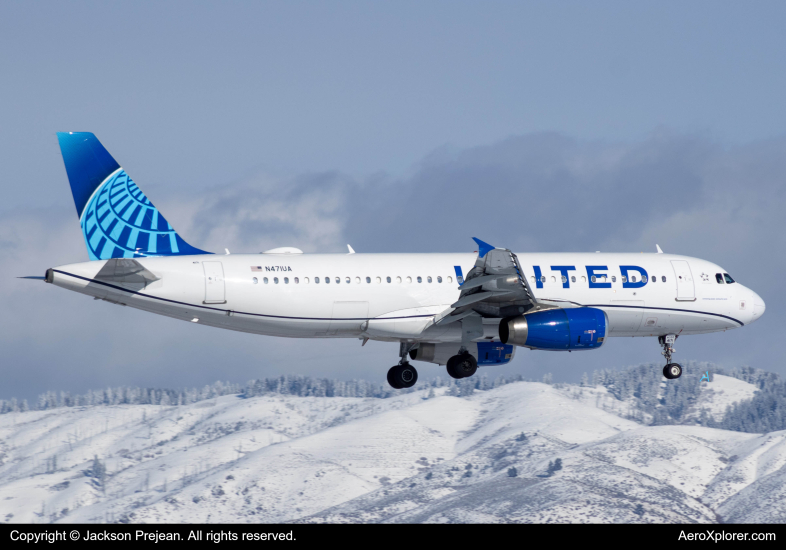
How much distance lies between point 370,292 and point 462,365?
16.5 feet

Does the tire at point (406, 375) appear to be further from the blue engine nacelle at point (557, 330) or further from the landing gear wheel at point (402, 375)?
the blue engine nacelle at point (557, 330)

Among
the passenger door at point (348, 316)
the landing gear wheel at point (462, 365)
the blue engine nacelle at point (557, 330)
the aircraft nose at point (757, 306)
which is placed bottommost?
the landing gear wheel at point (462, 365)

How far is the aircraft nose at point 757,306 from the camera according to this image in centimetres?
4672

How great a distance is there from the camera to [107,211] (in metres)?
39.4

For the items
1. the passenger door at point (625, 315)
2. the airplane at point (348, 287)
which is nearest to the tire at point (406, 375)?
the airplane at point (348, 287)

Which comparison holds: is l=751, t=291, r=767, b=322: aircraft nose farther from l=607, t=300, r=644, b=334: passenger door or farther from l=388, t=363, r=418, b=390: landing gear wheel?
l=388, t=363, r=418, b=390: landing gear wheel

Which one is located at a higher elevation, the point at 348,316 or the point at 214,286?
the point at 214,286

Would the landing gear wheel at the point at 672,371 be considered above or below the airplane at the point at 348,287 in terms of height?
below

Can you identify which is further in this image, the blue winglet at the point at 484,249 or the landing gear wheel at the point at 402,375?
the landing gear wheel at the point at 402,375

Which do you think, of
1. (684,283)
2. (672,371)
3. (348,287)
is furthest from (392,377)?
(684,283)

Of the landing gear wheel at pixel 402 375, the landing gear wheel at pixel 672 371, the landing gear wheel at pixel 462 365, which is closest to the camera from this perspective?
the landing gear wheel at pixel 462 365

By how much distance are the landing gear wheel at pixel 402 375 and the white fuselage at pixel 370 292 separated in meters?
2.92

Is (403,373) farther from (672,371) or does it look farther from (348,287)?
(672,371)

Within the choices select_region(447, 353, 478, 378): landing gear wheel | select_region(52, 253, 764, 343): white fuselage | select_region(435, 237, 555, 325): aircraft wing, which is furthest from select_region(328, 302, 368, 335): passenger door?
select_region(447, 353, 478, 378): landing gear wheel
